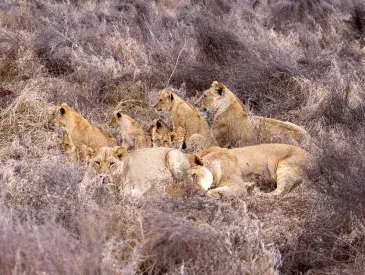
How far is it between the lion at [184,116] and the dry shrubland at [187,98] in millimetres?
602

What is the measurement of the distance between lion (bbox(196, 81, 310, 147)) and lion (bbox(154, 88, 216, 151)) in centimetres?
17

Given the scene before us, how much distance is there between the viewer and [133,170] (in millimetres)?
6809

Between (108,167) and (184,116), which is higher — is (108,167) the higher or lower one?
the higher one

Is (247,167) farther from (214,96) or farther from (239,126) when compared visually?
(214,96)

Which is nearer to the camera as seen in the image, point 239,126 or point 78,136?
point 78,136

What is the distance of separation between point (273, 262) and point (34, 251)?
1.74 m

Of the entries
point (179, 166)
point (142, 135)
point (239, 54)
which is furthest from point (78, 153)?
point (239, 54)

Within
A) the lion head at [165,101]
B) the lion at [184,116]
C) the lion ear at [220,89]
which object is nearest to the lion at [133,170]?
the lion at [184,116]

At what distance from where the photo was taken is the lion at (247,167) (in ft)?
22.2

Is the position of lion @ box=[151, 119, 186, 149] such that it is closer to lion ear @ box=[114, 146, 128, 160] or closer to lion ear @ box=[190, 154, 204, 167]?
lion ear @ box=[190, 154, 204, 167]

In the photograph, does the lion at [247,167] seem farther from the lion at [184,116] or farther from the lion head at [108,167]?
the lion at [184,116]

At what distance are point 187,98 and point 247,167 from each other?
12.4ft

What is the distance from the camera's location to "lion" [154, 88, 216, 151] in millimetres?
9180

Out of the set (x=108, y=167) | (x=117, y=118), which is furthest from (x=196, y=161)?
(x=117, y=118)
